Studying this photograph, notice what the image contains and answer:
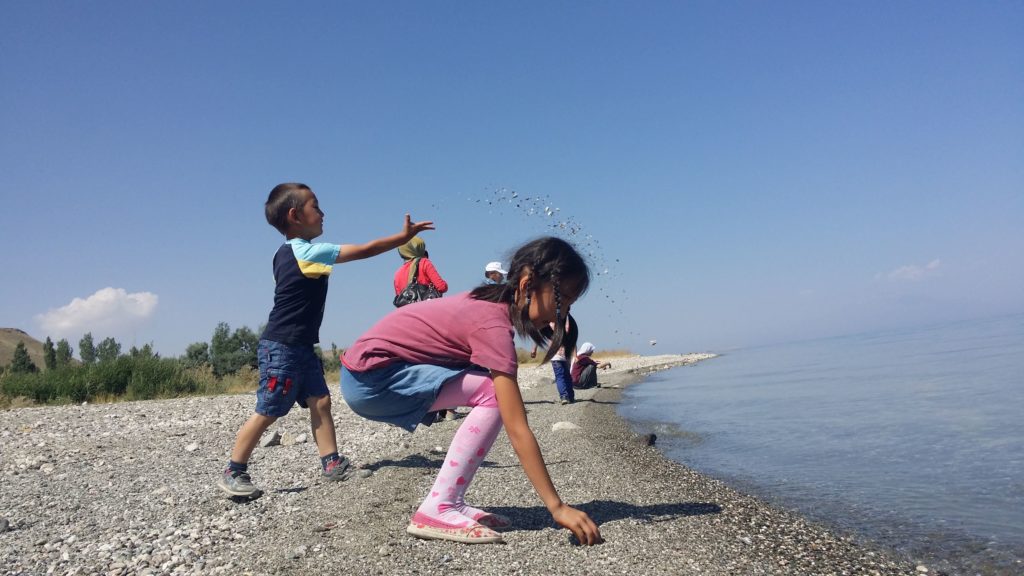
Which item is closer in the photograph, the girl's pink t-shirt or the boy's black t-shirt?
the girl's pink t-shirt

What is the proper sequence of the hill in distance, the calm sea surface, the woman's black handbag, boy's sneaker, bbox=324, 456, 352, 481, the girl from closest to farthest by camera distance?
the girl
the calm sea surface
boy's sneaker, bbox=324, 456, 352, 481
the woman's black handbag
the hill in distance

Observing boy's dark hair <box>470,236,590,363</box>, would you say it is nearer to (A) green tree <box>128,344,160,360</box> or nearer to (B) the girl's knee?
(B) the girl's knee

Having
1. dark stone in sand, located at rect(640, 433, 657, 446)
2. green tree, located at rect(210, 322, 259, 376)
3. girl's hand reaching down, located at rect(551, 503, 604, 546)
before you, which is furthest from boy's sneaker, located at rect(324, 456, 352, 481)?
green tree, located at rect(210, 322, 259, 376)

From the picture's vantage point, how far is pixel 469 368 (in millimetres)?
2893

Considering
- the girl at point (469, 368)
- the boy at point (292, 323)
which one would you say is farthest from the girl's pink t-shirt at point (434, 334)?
the boy at point (292, 323)

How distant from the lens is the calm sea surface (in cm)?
320

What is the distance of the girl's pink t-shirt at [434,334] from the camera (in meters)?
2.66

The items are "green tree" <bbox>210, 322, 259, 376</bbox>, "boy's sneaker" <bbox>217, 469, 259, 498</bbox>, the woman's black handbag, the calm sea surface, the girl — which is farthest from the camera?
"green tree" <bbox>210, 322, 259, 376</bbox>

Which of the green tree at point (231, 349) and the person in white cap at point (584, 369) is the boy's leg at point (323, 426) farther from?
the green tree at point (231, 349)

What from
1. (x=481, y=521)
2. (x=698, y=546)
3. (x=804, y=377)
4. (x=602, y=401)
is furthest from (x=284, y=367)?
(x=804, y=377)

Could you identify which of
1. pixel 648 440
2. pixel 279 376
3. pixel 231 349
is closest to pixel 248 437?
pixel 279 376

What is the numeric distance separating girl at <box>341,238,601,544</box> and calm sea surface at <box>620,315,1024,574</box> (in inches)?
75.3

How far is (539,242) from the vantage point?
2.73 m

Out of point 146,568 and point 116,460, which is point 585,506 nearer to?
point 146,568
